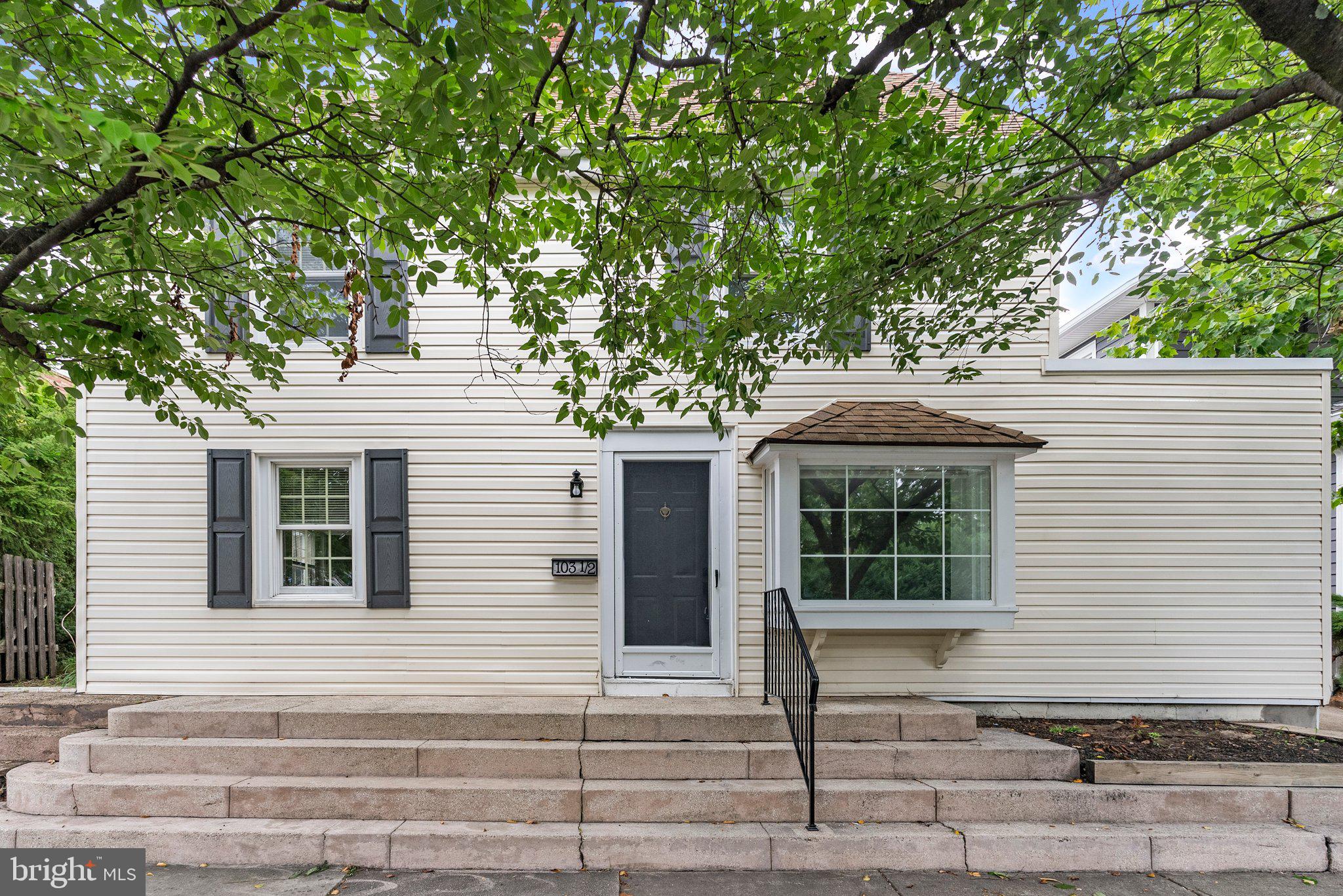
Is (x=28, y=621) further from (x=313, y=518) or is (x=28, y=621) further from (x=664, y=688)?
(x=664, y=688)

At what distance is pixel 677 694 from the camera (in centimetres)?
526

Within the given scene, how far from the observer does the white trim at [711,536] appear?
17.4 feet

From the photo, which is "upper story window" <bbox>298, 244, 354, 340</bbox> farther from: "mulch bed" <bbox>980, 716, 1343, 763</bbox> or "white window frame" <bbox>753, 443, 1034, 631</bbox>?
"mulch bed" <bbox>980, 716, 1343, 763</bbox>

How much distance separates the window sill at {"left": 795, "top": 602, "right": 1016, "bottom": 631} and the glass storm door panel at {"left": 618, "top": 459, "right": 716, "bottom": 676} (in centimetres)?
86

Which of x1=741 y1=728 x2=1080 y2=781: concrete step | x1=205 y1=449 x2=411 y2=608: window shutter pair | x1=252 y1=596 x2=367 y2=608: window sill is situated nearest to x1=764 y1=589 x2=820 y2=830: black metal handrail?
x1=741 y1=728 x2=1080 y2=781: concrete step

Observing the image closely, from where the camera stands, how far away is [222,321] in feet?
17.1

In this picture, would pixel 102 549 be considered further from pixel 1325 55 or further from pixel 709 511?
pixel 1325 55

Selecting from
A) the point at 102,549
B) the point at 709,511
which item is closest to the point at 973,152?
the point at 709,511

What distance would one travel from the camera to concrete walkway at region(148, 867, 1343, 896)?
3.43 m

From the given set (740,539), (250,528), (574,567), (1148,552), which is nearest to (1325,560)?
(1148,552)

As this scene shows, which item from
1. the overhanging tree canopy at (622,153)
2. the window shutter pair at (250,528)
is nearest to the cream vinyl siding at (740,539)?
the window shutter pair at (250,528)

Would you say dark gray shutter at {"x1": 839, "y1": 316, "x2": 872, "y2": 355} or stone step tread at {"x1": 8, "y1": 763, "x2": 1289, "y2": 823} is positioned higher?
dark gray shutter at {"x1": 839, "y1": 316, "x2": 872, "y2": 355}

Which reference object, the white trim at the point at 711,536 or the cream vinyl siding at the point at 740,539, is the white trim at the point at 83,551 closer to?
the cream vinyl siding at the point at 740,539

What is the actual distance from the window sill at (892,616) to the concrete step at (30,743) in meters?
5.38
